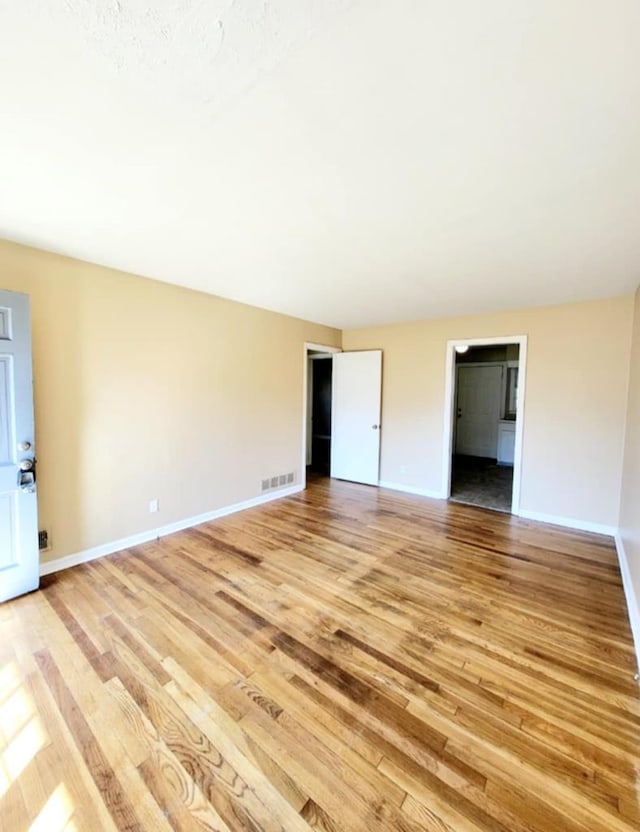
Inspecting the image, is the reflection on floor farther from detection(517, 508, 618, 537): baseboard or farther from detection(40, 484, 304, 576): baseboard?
detection(40, 484, 304, 576): baseboard

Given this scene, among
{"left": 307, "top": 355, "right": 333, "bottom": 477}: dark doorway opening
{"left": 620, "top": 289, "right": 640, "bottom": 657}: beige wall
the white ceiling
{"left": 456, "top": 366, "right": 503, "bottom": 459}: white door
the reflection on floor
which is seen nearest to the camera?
the white ceiling

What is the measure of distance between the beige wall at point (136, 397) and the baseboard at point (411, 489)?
186 centimetres

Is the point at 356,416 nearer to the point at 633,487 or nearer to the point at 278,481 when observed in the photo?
the point at 278,481

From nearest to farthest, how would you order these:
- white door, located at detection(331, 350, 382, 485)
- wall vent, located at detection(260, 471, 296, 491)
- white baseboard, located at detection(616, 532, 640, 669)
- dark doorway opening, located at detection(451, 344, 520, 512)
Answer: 1. white baseboard, located at detection(616, 532, 640, 669)
2. wall vent, located at detection(260, 471, 296, 491)
3. white door, located at detection(331, 350, 382, 485)
4. dark doorway opening, located at detection(451, 344, 520, 512)

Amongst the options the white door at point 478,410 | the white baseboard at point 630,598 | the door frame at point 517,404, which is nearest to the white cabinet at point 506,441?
the white door at point 478,410

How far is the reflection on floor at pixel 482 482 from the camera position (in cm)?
469

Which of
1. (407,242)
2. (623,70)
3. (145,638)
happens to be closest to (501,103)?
(623,70)

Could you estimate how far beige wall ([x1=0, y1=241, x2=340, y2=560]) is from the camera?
8.87 ft

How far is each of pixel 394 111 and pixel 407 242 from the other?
118cm

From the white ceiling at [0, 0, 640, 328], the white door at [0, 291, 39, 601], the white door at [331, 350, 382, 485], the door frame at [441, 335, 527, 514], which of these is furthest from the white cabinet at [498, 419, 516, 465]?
the white door at [0, 291, 39, 601]

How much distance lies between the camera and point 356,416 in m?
5.50

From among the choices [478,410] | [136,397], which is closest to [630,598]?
[136,397]

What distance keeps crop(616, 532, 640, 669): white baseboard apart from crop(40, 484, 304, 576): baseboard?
3549 mm

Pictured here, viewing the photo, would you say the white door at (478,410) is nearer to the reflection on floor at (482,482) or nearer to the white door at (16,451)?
the reflection on floor at (482,482)
